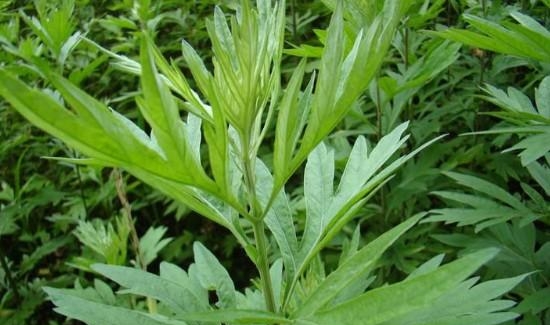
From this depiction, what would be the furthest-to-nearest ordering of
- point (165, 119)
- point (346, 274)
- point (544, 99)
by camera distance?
point (544, 99), point (346, 274), point (165, 119)

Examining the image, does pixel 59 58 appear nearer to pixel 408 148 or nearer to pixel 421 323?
pixel 408 148

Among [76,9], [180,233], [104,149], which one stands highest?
[104,149]

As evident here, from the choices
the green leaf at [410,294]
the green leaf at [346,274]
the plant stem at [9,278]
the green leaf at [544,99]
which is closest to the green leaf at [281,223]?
the green leaf at [346,274]

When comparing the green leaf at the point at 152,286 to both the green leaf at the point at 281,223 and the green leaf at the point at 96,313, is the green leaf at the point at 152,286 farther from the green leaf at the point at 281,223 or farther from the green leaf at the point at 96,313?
the green leaf at the point at 281,223

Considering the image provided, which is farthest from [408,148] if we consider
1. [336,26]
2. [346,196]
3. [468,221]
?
[336,26]

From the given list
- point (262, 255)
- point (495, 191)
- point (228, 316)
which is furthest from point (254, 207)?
point (495, 191)

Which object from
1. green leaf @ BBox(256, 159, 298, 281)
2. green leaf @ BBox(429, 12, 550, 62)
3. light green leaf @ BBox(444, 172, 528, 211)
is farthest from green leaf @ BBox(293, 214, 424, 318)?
light green leaf @ BBox(444, 172, 528, 211)

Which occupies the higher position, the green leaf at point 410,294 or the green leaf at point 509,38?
the green leaf at point 509,38

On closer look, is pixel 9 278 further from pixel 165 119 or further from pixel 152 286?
pixel 165 119

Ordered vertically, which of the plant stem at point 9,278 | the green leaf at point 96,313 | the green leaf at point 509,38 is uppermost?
the green leaf at point 509,38
